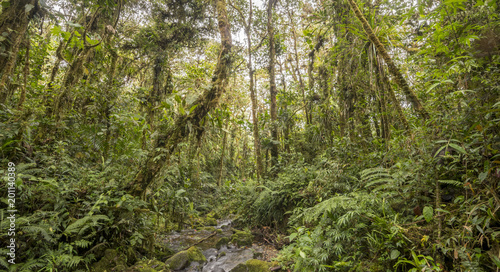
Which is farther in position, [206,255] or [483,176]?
[206,255]

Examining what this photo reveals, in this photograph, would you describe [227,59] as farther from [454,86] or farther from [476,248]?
[476,248]

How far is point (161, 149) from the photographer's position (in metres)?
4.31

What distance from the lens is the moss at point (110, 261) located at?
3.47 m

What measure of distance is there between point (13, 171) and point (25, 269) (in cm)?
137

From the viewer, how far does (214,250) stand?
5.73m

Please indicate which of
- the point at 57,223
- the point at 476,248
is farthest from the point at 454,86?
the point at 57,223

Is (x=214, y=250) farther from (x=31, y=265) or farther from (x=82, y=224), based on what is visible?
(x=31, y=265)

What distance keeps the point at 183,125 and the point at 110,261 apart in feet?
8.74

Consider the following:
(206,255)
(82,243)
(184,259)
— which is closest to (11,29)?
(82,243)

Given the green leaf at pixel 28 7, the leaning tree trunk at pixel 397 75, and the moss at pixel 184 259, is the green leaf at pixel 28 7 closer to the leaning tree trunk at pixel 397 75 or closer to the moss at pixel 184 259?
the moss at pixel 184 259

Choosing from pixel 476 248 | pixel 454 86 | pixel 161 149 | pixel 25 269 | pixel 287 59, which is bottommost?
pixel 25 269

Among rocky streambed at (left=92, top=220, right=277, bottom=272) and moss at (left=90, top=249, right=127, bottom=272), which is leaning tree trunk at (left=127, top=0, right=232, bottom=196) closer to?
moss at (left=90, top=249, right=127, bottom=272)

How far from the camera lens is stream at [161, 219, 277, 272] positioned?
484cm

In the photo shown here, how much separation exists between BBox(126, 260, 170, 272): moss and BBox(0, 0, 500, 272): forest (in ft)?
0.10
